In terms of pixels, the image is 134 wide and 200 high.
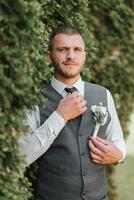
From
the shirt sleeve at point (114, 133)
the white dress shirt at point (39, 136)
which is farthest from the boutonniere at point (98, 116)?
the white dress shirt at point (39, 136)

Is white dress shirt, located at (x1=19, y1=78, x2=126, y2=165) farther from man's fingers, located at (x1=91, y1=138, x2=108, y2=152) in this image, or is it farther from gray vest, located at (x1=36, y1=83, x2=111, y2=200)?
man's fingers, located at (x1=91, y1=138, x2=108, y2=152)

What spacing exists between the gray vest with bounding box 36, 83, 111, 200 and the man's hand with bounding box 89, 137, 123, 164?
3cm

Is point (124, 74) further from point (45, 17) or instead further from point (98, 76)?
point (45, 17)

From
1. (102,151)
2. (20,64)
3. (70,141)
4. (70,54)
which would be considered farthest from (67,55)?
(20,64)

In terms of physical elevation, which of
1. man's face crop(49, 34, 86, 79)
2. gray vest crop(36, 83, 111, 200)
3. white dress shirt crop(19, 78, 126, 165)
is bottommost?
gray vest crop(36, 83, 111, 200)

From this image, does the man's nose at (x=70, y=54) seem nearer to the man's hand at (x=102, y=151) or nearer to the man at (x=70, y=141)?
the man at (x=70, y=141)

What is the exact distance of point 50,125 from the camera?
12.7 ft

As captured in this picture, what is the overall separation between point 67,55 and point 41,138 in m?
0.54

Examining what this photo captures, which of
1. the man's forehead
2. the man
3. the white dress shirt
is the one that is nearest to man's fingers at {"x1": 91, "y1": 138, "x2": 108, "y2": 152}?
the man

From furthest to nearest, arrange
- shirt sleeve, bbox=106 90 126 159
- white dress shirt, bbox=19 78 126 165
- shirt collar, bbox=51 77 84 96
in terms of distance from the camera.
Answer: shirt sleeve, bbox=106 90 126 159, shirt collar, bbox=51 77 84 96, white dress shirt, bbox=19 78 126 165

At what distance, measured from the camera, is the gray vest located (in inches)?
160

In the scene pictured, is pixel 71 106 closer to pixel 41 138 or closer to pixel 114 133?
pixel 41 138

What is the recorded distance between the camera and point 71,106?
13.0ft

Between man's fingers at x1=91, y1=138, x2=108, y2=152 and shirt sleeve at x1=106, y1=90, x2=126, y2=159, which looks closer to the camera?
man's fingers at x1=91, y1=138, x2=108, y2=152
